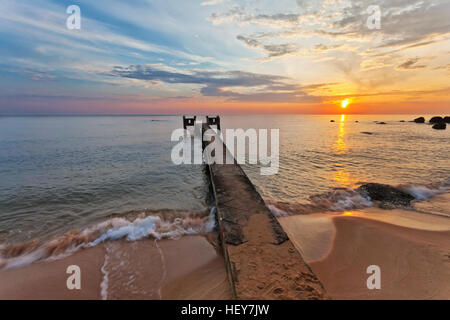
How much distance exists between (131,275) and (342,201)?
7.35 m

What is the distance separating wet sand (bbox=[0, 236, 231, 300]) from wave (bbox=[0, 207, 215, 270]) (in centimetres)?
27

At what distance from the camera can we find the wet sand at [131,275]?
3.38 meters

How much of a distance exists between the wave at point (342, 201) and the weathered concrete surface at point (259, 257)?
158 centimetres

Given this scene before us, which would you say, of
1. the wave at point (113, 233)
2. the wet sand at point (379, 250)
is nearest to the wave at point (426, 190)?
the wet sand at point (379, 250)

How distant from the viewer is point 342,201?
725 centimetres

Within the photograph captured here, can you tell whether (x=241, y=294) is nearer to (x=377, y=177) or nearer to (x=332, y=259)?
(x=332, y=259)

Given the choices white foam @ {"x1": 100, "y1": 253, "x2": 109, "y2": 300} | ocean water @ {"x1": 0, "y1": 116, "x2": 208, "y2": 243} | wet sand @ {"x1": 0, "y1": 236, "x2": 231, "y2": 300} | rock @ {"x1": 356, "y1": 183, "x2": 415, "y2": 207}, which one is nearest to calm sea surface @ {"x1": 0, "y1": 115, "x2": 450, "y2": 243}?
ocean water @ {"x1": 0, "y1": 116, "x2": 208, "y2": 243}

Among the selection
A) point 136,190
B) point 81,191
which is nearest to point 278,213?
point 136,190

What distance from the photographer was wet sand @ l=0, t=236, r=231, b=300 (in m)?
3.38

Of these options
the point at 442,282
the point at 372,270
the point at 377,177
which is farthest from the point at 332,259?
the point at 377,177

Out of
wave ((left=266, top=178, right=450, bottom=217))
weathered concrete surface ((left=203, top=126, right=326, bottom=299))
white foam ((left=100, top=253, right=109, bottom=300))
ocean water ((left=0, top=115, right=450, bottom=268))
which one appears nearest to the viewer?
weathered concrete surface ((left=203, top=126, right=326, bottom=299))

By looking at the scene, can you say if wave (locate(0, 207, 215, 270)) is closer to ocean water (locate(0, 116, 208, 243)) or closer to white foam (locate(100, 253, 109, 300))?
ocean water (locate(0, 116, 208, 243))

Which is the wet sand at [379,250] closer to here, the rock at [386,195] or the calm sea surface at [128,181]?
the rock at [386,195]

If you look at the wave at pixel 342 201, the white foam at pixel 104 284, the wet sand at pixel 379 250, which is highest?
the wave at pixel 342 201
